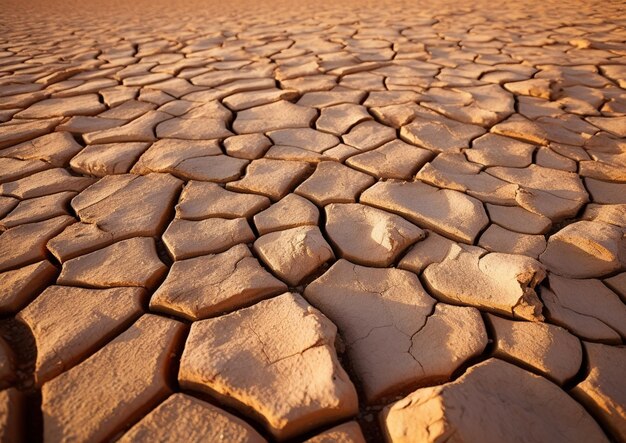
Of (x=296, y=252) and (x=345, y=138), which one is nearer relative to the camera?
(x=296, y=252)

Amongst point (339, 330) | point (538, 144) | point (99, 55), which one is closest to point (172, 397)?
point (339, 330)

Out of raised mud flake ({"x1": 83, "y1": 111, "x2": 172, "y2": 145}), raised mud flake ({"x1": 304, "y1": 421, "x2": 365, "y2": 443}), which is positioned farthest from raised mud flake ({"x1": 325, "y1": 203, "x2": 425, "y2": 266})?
raised mud flake ({"x1": 83, "y1": 111, "x2": 172, "y2": 145})

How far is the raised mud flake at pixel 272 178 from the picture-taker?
1396mm

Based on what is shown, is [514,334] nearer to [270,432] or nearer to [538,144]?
[270,432]

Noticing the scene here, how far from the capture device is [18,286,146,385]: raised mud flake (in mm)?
813

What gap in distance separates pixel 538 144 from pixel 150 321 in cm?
179

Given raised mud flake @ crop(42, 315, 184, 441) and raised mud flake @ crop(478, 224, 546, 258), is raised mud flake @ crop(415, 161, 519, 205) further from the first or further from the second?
raised mud flake @ crop(42, 315, 184, 441)

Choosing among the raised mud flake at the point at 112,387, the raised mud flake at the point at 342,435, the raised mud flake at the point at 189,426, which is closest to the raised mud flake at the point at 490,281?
the raised mud flake at the point at 342,435

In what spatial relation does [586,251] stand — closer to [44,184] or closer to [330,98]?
[330,98]

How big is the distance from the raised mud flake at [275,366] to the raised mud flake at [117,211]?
0.52 m

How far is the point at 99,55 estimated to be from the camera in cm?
345

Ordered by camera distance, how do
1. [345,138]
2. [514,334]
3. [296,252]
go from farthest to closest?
1. [345,138]
2. [296,252]
3. [514,334]

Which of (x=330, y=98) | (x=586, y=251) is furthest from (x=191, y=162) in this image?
(x=586, y=251)

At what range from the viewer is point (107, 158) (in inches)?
63.5
